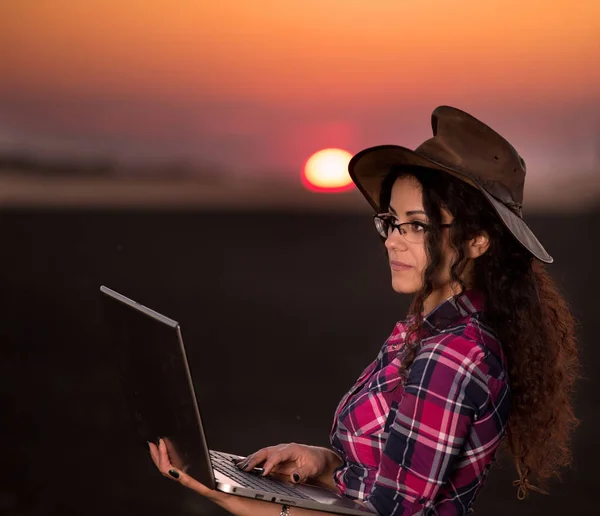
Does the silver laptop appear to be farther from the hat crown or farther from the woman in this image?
the hat crown

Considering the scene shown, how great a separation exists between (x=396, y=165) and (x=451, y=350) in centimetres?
40

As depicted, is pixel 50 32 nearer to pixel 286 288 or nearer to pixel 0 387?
pixel 0 387

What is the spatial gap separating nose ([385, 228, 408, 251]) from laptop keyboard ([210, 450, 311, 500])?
1.49 ft

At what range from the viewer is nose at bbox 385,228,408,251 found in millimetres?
1611

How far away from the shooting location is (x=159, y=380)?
147 cm

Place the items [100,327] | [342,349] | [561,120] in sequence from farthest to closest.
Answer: [100,327]
[342,349]
[561,120]

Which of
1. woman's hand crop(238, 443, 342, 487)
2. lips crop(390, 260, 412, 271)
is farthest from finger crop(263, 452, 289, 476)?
lips crop(390, 260, 412, 271)

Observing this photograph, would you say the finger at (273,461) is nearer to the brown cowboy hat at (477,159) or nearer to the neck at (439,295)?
the neck at (439,295)

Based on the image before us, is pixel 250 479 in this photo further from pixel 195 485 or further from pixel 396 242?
pixel 396 242

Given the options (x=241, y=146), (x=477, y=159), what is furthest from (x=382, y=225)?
(x=241, y=146)

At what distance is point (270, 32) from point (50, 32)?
1503 mm

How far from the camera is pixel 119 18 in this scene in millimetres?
5965

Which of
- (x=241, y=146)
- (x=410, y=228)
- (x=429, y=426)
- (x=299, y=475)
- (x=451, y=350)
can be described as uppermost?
(x=241, y=146)

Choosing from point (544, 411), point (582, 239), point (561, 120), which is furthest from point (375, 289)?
point (544, 411)
